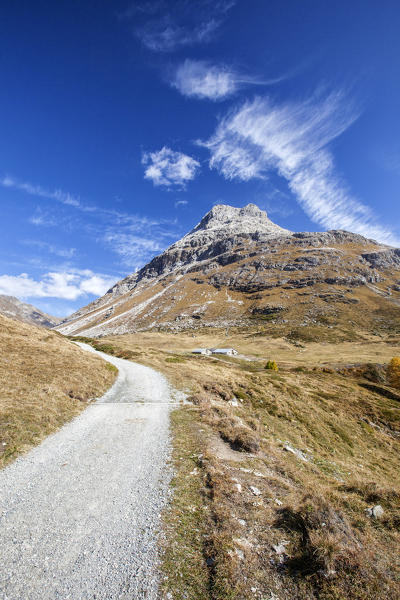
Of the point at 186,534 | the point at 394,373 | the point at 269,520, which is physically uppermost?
the point at 186,534

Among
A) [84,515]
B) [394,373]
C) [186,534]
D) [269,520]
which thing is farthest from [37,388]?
[394,373]

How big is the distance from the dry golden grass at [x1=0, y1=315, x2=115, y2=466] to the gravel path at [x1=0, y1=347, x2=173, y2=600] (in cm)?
114

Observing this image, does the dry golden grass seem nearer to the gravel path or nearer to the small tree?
the gravel path

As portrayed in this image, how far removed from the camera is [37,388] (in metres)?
17.9

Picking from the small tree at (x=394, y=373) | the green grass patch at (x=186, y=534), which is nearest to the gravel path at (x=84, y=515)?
the green grass patch at (x=186, y=534)

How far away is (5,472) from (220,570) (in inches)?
339

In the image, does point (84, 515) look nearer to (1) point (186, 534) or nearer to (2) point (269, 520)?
→ (1) point (186, 534)

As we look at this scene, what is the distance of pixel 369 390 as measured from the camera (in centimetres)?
4338

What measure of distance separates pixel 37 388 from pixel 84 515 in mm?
13577

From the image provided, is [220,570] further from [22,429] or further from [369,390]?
[369,390]

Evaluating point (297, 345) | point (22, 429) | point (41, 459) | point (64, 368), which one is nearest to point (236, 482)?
point (41, 459)

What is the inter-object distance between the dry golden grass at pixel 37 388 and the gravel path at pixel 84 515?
1144 mm

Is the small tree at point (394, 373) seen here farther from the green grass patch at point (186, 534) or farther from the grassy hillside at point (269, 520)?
the green grass patch at point (186, 534)

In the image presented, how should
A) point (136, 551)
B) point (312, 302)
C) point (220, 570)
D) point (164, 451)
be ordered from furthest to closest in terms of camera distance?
point (312, 302) < point (164, 451) < point (136, 551) < point (220, 570)
